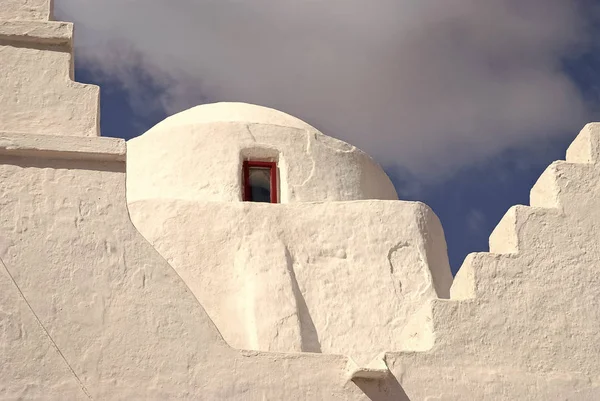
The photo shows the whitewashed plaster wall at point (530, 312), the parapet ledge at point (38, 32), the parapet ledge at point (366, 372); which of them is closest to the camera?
the parapet ledge at point (366, 372)

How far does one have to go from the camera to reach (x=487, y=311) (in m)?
10.7

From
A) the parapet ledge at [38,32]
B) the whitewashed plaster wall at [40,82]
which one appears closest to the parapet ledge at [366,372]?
the whitewashed plaster wall at [40,82]

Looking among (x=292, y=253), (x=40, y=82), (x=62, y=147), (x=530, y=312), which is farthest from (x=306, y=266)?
(x=40, y=82)

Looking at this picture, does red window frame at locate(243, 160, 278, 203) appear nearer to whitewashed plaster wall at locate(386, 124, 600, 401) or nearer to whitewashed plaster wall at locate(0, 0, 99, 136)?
whitewashed plaster wall at locate(386, 124, 600, 401)

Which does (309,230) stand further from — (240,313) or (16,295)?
(16,295)

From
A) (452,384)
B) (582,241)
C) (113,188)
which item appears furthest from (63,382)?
(582,241)

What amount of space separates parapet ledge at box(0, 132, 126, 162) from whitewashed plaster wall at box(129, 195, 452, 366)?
6.47 feet

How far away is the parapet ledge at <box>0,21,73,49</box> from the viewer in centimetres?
1077

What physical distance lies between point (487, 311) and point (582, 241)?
3.84 feet

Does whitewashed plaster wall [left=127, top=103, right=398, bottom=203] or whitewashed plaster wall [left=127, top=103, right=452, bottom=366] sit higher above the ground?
whitewashed plaster wall [left=127, top=103, right=398, bottom=203]

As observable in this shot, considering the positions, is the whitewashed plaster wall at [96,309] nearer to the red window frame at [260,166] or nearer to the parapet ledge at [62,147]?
the parapet ledge at [62,147]

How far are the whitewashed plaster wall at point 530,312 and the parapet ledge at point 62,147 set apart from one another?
2905mm

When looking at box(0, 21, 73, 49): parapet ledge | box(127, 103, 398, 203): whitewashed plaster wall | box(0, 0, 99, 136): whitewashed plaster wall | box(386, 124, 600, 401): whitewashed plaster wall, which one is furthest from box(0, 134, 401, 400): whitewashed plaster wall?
box(127, 103, 398, 203): whitewashed plaster wall

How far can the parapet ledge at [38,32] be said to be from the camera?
1077cm
